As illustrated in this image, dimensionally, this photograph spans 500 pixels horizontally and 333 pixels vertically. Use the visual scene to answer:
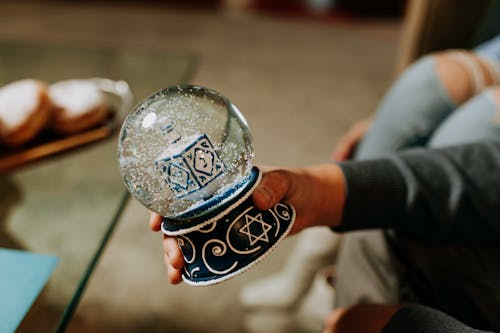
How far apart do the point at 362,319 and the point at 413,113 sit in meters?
0.38

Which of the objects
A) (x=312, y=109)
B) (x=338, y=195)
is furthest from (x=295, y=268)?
(x=312, y=109)

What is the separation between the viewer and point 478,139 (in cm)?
69

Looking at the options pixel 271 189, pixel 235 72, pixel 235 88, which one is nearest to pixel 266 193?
pixel 271 189

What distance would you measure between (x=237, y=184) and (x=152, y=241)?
0.75m

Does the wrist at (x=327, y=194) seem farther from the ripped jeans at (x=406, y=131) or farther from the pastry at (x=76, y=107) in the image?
the pastry at (x=76, y=107)

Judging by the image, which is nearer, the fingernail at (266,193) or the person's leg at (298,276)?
the fingernail at (266,193)

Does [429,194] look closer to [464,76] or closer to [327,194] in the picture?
[327,194]

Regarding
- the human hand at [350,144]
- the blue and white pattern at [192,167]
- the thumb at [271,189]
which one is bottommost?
the human hand at [350,144]

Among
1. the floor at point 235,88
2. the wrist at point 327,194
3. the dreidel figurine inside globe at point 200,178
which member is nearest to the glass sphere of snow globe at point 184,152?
the dreidel figurine inside globe at point 200,178

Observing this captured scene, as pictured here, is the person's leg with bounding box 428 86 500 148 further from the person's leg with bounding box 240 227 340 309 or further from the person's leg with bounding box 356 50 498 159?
the person's leg with bounding box 240 227 340 309

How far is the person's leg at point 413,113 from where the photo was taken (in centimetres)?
71

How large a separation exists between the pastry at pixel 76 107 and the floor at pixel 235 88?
396mm

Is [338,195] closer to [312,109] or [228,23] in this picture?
[312,109]

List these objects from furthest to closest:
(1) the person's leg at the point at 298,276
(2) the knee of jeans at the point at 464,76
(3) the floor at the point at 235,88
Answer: (3) the floor at the point at 235,88
(1) the person's leg at the point at 298,276
(2) the knee of jeans at the point at 464,76
